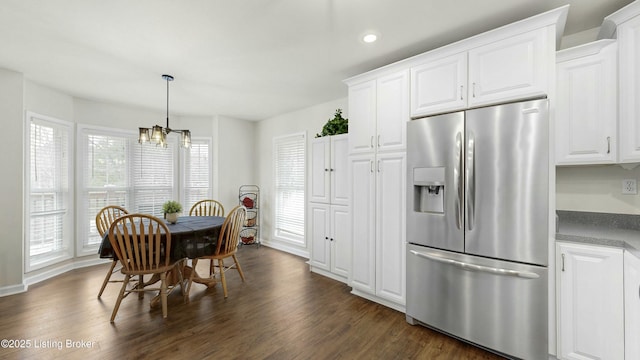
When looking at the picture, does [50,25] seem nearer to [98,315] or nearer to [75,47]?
[75,47]

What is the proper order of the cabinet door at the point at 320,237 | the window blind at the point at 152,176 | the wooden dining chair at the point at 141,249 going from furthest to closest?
1. the window blind at the point at 152,176
2. the cabinet door at the point at 320,237
3. the wooden dining chair at the point at 141,249

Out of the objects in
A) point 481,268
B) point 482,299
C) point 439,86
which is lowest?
point 482,299

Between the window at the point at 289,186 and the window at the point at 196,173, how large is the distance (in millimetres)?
1354

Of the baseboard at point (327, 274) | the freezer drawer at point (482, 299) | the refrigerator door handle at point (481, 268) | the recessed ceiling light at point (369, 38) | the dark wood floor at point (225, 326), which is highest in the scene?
the recessed ceiling light at point (369, 38)

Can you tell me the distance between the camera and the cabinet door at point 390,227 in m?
2.68

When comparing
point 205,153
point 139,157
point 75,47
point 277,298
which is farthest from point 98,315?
point 205,153

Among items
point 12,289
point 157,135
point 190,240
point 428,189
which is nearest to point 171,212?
point 190,240

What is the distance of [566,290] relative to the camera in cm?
186

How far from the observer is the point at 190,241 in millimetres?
2912

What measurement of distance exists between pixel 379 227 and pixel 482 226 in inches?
38.7

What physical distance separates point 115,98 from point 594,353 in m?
6.06

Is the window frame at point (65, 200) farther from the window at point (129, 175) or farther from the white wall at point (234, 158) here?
the white wall at point (234, 158)

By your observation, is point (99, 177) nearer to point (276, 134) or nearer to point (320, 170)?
point (276, 134)

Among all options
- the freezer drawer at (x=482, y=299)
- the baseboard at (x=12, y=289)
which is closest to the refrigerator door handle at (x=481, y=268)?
the freezer drawer at (x=482, y=299)
